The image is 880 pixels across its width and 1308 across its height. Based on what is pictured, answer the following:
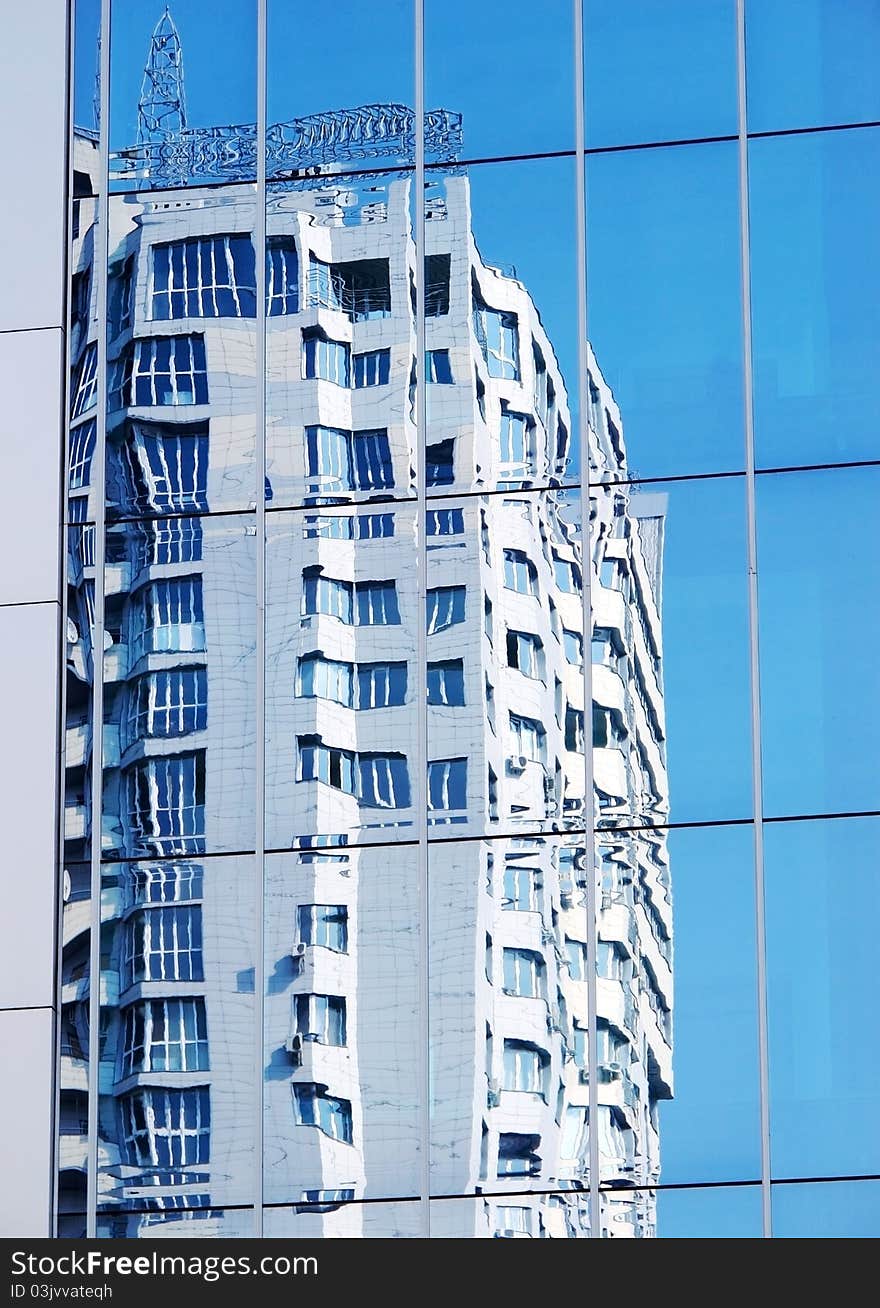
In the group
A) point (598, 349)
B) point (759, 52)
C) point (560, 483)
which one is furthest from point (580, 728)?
point (759, 52)

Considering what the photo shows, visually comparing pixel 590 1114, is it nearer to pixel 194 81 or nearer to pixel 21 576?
pixel 21 576

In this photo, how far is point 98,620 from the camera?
1116cm

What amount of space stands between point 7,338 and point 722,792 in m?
4.53

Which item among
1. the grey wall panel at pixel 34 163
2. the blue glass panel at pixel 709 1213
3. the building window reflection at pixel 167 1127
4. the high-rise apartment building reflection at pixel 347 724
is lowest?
the blue glass panel at pixel 709 1213

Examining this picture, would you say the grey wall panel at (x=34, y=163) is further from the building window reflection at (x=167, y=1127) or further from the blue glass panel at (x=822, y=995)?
the blue glass panel at (x=822, y=995)

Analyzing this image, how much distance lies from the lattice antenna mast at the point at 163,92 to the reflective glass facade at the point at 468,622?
0.02 metres

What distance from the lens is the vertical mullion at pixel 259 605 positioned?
34.5 feet

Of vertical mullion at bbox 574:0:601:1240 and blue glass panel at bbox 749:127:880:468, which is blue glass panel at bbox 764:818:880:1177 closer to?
vertical mullion at bbox 574:0:601:1240

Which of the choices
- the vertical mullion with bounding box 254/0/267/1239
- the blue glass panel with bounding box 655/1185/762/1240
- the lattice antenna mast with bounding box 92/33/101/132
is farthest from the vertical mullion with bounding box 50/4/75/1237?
the blue glass panel with bounding box 655/1185/762/1240

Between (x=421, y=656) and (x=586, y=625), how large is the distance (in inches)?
33.6

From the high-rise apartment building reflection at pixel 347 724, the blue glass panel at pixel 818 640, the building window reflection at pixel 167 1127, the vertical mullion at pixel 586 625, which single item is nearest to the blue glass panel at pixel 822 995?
the blue glass panel at pixel 818 640

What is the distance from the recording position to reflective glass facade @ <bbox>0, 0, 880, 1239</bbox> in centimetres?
1042

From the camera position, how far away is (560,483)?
11062 millimetres

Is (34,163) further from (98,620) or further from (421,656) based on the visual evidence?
(421,656)
